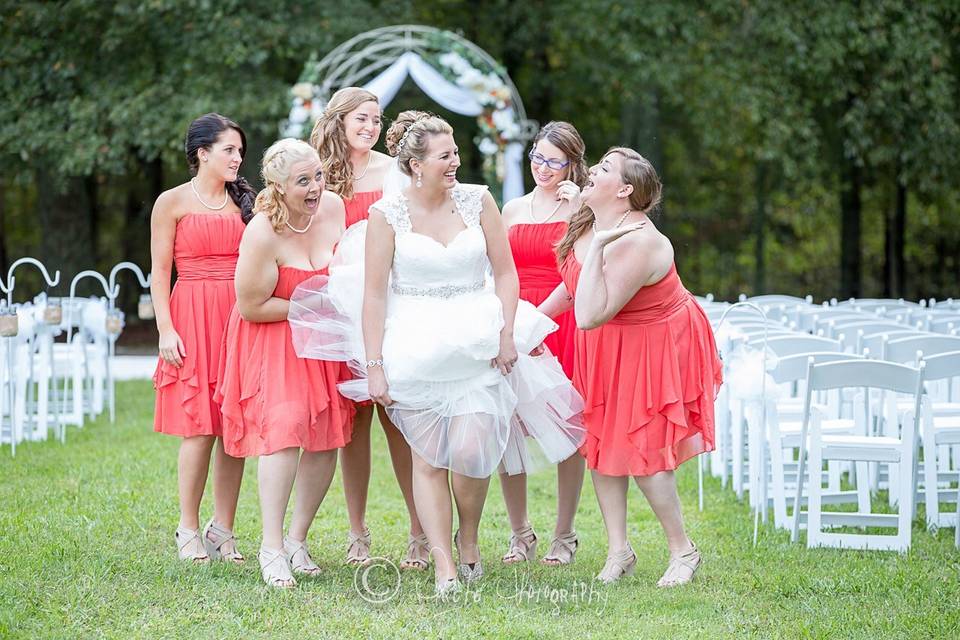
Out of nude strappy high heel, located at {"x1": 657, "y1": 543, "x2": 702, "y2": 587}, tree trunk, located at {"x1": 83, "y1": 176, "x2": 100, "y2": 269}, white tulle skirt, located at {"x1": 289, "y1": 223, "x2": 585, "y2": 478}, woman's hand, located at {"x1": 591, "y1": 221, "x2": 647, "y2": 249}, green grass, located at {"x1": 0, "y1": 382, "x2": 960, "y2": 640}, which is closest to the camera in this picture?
green grass, located at {"x1": 0, "y1": 382, "x2": 960, "y2": 640}

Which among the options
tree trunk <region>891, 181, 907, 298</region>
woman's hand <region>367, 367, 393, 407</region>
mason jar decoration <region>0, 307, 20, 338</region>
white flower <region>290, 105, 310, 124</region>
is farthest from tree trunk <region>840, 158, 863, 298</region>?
woman's hand <region>367, 367, 393, 407</region>

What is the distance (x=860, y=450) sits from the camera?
5406 millimetres

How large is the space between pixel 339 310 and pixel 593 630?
5.24 ft

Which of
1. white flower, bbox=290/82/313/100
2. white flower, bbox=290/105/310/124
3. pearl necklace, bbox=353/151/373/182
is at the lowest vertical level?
pearl necklace, bbox=353/151/373/182

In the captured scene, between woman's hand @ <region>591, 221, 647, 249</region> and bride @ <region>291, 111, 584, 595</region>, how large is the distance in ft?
1.18

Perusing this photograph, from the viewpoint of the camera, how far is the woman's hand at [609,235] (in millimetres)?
4574

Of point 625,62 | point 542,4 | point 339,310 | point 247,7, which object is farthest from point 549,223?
point 542,4

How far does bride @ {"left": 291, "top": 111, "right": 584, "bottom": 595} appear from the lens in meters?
4.49

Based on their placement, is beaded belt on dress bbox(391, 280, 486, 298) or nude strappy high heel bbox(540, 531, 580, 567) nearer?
beaded belt on dress bbox(391, 280, 486, 298)

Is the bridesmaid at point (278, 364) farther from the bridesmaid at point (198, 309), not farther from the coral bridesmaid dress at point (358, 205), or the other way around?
the coral bridesmaid dress at point (358, 205)

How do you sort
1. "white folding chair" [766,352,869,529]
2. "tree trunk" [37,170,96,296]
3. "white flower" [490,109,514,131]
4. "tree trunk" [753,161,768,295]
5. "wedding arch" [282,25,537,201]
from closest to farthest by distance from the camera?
"white folding chair" [766,352,869,529] → "wedding arch" [282,25,537,201] → "white flower" [490,109,514,131] → "tree trunk" [37,170,96,296] → "tree trunk" [753,161,768,295]

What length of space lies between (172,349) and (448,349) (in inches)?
53.4

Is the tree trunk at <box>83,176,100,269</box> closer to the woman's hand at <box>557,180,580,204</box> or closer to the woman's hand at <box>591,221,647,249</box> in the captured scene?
the woman's hand at <box>557,180,580,204</box>

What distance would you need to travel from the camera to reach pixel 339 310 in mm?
4676
